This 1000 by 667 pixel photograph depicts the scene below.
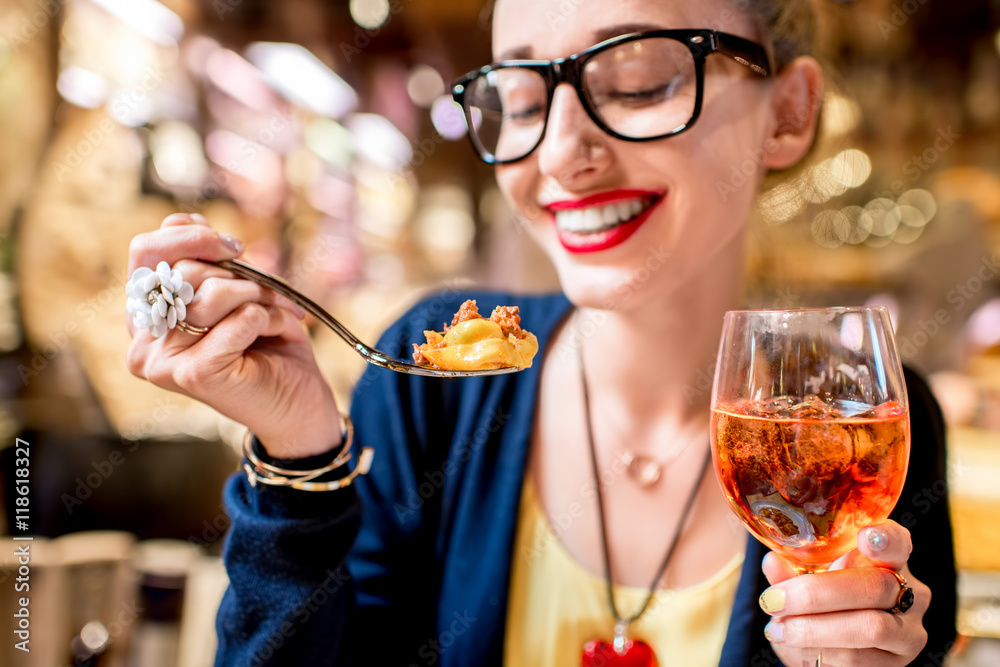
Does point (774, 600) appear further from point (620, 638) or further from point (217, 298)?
point (217, 298)

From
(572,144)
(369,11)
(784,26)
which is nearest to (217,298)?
(572,144)

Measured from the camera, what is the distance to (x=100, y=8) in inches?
112

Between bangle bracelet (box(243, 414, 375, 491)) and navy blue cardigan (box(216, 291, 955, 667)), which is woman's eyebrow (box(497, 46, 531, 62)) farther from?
bangle bracelet (box(243, 414, 375, 491))

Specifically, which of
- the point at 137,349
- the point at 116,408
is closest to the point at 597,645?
the point at 137,349

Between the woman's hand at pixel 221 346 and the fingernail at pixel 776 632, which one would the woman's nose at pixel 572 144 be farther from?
the fingernail at pixel 776 632

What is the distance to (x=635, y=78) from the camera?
3.22 feet

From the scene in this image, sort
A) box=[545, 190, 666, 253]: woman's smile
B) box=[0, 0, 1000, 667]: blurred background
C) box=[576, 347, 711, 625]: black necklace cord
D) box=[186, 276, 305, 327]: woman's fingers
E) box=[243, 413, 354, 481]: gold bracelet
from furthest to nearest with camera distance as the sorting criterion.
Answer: box=[0, 0, 1000, 667]: blurred background
box=[576, 347, 711, 625]: black necklace cord
box=[545, 190, 666, 253]: woman's smile
box=[243, 413, 354, 481]: gold bracelet
box=[186, 276, 305, 327]: woman's fingers

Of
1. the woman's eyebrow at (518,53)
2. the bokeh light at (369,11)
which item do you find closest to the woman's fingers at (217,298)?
the woman's eyebrow at (518,53)

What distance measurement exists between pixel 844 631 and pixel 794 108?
0.94m

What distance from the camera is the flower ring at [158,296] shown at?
730 millimetres

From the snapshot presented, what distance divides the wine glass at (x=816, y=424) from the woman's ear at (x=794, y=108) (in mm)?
632

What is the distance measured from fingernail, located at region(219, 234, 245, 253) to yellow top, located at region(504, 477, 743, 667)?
744 millimetres

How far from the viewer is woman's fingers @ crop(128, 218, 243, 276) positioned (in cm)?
76

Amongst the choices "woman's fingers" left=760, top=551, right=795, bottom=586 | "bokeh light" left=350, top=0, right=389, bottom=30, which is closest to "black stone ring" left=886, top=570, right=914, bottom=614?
"woman's fingers" left=760, top=551, right=795, bottom=586
